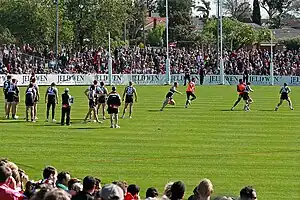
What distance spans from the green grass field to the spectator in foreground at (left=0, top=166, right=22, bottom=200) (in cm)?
711

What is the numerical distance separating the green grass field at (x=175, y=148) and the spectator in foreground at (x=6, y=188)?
23.3 feet

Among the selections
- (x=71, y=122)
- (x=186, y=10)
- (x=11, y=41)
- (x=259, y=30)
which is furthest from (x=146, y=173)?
(x=186, y=10)

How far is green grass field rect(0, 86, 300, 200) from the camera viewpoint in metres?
20.4

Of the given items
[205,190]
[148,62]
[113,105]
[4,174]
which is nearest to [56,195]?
[4,174]

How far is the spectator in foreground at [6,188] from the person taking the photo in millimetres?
11140

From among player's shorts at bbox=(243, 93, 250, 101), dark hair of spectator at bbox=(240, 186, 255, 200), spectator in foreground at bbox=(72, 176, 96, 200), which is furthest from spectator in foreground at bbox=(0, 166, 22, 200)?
player's shorts at bbox=(243, 93, 250, 101)

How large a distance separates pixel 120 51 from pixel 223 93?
68.1ft

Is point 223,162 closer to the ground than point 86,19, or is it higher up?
closer to the ground

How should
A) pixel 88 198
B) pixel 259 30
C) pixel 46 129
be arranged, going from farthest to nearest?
pixel 259 30 < pixel 46 129 < pixel 88 198

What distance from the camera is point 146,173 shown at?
2103 centimetres

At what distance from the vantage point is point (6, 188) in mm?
11203

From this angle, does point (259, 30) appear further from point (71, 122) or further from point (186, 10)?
point (71, 122)

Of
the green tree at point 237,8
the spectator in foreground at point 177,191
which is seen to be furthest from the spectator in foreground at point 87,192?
the green tree at point 237,8

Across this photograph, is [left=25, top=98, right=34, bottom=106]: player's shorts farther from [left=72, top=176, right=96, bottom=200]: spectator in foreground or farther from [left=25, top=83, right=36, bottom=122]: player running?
[left=72, top=176, right=96, bottom=200]: spectator in foreground
